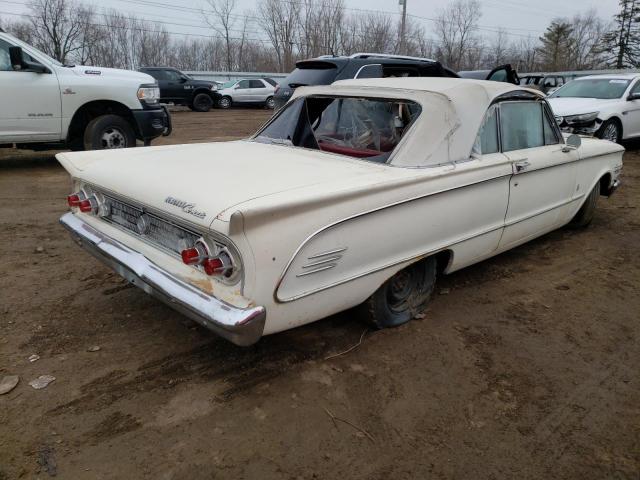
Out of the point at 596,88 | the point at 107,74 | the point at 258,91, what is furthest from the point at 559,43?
the point at 107,74

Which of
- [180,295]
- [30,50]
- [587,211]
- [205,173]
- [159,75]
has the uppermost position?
[159,75]

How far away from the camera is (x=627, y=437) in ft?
7.84

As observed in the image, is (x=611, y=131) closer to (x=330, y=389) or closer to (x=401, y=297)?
(x=401, y=297)

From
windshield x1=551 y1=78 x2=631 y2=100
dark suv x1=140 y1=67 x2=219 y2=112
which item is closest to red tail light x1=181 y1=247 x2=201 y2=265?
windshield x1=551 y1=78 x2=631 y2=100

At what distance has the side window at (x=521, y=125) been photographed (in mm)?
3812

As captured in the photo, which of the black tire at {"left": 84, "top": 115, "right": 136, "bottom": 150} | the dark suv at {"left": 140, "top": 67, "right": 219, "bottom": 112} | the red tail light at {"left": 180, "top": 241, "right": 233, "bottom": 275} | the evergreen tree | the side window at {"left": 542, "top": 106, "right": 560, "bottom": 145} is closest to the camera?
the red tail light at {"left": 180, "top": 241, "right": 233, "bottom": 275}

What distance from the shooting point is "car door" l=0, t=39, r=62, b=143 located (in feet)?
22.6

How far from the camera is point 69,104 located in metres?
7.28

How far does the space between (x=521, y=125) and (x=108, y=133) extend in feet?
19.6

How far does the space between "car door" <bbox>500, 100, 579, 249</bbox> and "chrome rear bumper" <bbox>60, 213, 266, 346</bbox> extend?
231cm

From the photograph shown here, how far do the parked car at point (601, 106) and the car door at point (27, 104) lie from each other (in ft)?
27.1

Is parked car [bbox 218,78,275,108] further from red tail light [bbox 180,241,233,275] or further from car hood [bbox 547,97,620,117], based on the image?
red tail light [bbox 180,241,233,275]

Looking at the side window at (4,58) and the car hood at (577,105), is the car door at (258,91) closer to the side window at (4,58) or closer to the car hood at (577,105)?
the car hood at (577,105)

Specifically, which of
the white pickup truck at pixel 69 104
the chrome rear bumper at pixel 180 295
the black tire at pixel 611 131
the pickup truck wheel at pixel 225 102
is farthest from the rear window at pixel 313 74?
the pickup truck wheel at pixel 225 102
